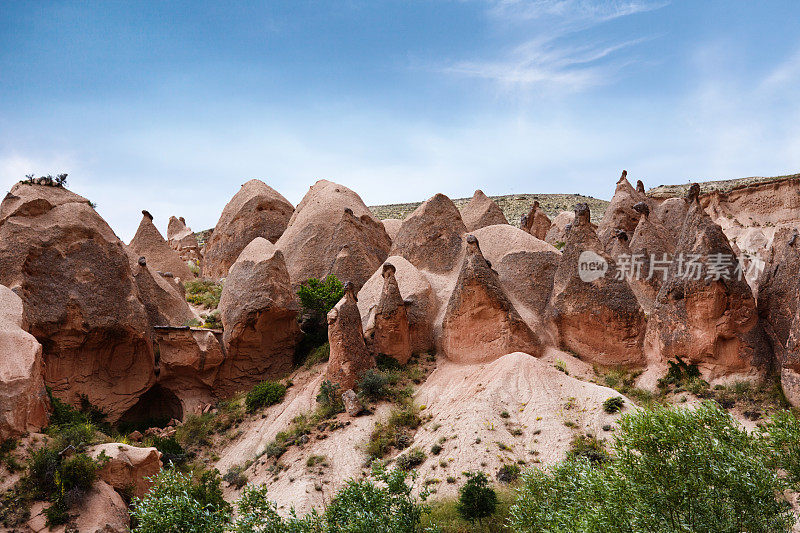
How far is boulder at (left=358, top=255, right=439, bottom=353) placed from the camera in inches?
1040

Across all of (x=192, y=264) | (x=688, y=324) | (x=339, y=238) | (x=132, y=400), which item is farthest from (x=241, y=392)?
(x=192, y=264)

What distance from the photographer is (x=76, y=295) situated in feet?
80.4

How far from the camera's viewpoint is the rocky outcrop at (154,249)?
40406 millimetres

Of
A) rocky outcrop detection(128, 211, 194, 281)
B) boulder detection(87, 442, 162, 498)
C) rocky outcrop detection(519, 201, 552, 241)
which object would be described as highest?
rocky outcrop detection(519, 201, 552, 241)

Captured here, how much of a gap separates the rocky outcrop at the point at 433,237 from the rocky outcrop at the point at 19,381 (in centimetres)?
1710

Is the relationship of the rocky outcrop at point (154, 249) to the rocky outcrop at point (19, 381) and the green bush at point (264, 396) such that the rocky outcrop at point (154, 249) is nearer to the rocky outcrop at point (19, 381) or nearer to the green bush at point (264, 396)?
the green bush at point (264, 396)

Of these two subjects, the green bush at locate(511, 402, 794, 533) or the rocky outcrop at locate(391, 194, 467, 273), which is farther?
the rocky outcrop at locate(391, 194, 467, 273)

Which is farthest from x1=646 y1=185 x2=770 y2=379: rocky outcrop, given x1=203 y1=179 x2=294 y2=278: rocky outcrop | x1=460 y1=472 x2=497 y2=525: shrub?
x1=203 y1=179 x2=294 y2=278: rocky outcrop

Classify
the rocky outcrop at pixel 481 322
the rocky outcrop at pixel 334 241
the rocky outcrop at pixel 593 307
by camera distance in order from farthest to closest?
the rocky outcrop at pixel 334 241
the rocky outcrop at pixel 481 322
the rocky outcrop at pixel 593 307

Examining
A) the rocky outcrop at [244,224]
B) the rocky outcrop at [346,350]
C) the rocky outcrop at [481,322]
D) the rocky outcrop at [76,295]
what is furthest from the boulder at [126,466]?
the rocky outcrop at [244,224]

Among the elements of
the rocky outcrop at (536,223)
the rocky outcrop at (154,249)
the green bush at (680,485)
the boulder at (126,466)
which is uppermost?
the rocky outcrop at (536,223)

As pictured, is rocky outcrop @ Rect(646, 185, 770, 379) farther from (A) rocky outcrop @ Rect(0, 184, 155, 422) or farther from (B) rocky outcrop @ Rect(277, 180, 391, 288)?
(A) rocky outcrop @ Rect(0, 184, 155, 422)

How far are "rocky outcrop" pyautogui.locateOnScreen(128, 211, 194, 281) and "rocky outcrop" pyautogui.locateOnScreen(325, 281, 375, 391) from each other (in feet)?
67.4

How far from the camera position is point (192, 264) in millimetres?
49562
